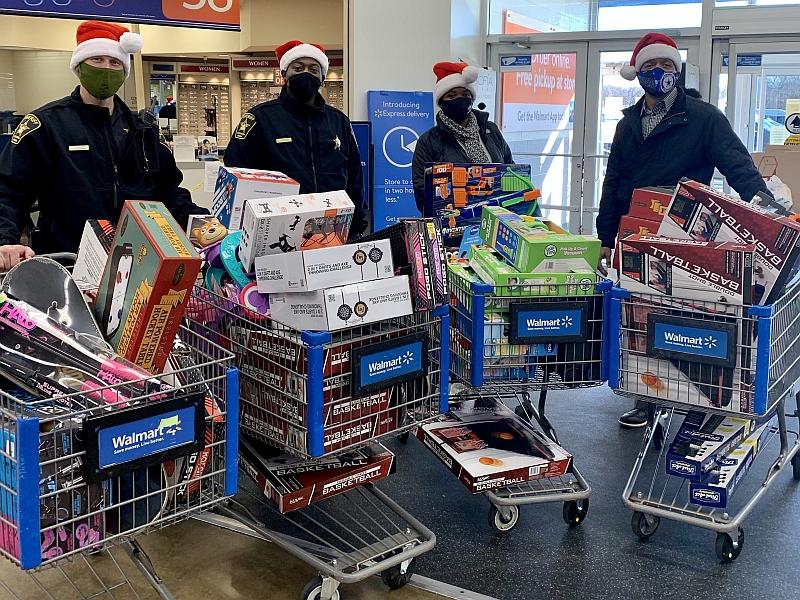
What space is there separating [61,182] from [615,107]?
22.2 feet

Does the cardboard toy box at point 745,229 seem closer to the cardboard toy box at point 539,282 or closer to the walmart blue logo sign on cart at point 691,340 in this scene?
the walmart blue logo sign on cart at point 691,340

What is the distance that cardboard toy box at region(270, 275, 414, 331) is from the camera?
7.81 feet

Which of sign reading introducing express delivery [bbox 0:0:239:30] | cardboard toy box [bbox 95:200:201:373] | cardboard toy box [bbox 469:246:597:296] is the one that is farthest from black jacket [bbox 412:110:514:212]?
sign reading introducing express delivery [bbox 0:0:239:30]

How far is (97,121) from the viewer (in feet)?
11.0

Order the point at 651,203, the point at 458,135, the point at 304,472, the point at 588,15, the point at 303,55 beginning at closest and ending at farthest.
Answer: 1. the point at 304,472
2. the point at 651,203
3. the point at 303,55
4. the point at 458,135
5. the point at 588,15

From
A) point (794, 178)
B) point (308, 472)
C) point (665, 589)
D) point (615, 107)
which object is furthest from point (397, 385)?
point (615, 107)

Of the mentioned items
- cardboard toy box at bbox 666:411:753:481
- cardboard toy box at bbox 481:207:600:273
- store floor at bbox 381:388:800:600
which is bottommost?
store floor at bbox 381:388:800:600

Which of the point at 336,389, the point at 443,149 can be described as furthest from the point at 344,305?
the point at 443,149

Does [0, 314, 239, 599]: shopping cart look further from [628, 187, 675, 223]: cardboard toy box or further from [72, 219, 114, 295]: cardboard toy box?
[628, 187, 675, 223]: cardboard toy box

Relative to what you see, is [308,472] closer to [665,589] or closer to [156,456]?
[156,456]

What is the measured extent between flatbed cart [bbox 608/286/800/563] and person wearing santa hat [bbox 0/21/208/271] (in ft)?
5.60

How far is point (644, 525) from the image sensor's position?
3.24 meters

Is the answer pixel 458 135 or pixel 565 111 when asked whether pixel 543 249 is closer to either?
pixel 458 135

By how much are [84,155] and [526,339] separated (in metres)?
1.76
